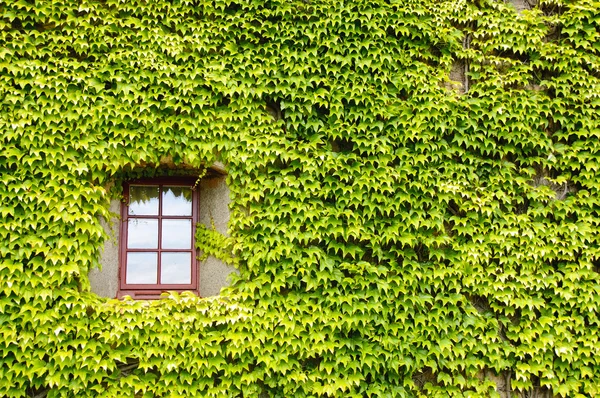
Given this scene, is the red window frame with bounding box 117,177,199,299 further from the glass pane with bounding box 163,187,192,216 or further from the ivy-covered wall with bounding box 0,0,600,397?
the ivy-covered wall with bounding box 0,0,600,397

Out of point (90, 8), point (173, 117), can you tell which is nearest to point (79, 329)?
point (173, 117)

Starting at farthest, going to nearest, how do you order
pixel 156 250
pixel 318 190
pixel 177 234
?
pixel 177 234 < pixel 156 250 < pixel 318 190

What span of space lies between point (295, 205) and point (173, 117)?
155cm

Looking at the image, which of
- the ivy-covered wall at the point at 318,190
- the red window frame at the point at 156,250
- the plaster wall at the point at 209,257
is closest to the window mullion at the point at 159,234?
the red window frame at the point at 156,250

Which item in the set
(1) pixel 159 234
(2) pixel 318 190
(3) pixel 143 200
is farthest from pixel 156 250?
(2) pixel 318 190

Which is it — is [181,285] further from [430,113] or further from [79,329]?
[430,113]

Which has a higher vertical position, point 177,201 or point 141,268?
point 177,201

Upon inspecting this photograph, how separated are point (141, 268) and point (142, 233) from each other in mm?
375

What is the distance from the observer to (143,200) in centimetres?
512

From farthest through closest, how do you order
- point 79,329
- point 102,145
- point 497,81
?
1. point 497,81
2. point 102,145
3. point 79,329

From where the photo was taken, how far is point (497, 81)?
534 centimetres

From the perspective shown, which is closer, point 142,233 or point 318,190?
point 318,190

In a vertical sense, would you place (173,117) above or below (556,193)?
above

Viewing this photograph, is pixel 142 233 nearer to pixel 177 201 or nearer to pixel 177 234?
pixel 177 234
